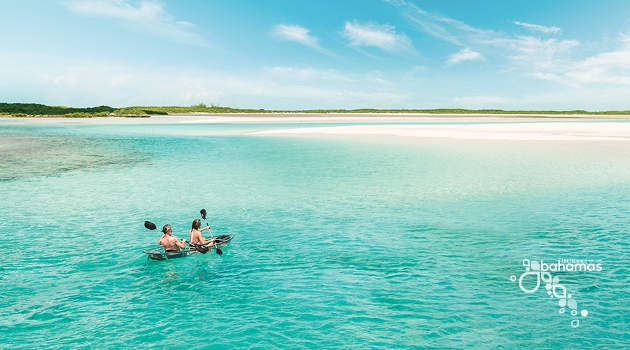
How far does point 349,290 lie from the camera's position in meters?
11.8

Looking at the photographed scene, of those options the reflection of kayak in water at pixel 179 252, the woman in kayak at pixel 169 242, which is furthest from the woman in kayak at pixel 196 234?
the woman in kayak at pixel 169 242

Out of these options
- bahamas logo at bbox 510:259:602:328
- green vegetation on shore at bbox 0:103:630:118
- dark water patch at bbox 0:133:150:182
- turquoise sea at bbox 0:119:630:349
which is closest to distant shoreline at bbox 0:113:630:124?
green vegetation on shore at bbox 0:103:630:118

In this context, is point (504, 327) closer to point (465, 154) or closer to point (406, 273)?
point (406, 273)

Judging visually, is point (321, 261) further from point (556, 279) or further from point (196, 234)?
point (556, 279)

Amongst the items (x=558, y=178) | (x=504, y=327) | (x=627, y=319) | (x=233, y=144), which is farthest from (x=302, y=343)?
(x=233, y=144)

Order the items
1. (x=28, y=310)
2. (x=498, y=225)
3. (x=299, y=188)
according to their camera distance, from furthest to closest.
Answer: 1. (x=299, y=188)
2. (x=498, y=225)
3. (x=28, y=310)

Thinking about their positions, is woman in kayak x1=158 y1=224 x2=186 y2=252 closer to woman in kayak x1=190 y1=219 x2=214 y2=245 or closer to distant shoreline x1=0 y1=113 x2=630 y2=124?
woman in kayak x1=190 y1=219 x2=214 y2=245

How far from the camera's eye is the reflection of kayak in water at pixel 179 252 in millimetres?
13730

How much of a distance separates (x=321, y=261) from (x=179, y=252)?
399 centimetres

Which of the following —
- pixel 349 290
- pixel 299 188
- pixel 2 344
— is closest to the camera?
pixel 2 344

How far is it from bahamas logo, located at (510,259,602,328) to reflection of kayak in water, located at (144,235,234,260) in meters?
8.10

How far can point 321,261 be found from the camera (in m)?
13.9

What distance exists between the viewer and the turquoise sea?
9844 millimetres

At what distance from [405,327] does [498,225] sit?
8993 mm
